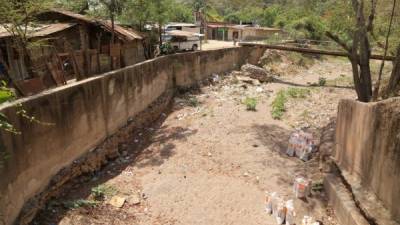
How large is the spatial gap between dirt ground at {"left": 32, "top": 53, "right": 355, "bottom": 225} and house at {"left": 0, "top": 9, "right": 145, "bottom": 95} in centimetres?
269

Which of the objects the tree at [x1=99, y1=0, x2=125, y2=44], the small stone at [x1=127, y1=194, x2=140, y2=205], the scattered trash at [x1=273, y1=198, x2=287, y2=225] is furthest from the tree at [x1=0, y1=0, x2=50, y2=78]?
the scattered trash at [x1=273, y1=198, x2=287, y2=225]

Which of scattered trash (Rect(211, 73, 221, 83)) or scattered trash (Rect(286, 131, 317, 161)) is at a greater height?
scattered trash (Rect(211, 73, 221, 83))

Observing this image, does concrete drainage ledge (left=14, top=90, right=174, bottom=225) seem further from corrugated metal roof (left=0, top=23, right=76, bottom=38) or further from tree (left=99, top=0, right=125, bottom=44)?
corrugated metal roof (left=0, top=23, right=76, bottom=38)

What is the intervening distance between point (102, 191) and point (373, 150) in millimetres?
5638

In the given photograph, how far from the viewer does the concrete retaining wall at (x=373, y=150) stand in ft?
15.2

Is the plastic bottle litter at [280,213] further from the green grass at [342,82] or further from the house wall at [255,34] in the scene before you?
the house wall at [255,34]

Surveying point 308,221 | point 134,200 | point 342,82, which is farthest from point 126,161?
point 342,82

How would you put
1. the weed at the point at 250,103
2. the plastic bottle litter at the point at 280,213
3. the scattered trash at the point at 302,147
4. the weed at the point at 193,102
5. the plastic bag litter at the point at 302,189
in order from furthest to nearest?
the weed at the point at 193,102 → the weed at the point at 250,103 → the scattered trash at the point at 302,147 → the plastic bag litter at the point at 302,189 → the plastic bottle litter at the point at 280,213

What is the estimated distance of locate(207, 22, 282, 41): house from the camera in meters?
37.7

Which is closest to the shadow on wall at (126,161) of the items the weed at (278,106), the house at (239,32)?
the weed at (278,106)

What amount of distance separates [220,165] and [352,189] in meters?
3.84

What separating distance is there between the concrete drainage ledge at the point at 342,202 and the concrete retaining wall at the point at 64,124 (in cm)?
562

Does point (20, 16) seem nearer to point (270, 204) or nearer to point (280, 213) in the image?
point (270, 204)

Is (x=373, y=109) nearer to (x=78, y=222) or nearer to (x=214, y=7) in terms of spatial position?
(x=78, y=222)
